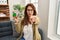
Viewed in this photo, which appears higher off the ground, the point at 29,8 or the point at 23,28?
the point at 29,8

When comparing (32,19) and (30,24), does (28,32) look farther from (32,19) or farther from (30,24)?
(32,19)

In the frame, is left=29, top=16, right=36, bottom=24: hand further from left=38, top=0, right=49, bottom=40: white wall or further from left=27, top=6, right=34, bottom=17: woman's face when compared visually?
left=38, top=0, right=49, bottom=40: white wall

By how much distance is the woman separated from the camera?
1.60m

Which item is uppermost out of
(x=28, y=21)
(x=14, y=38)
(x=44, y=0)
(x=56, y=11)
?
(x=44, y=0)

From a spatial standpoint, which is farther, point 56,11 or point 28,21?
point 56,11

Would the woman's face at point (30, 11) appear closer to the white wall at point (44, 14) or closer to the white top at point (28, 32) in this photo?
the white top at point (28, 32)

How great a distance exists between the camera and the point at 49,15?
1.96 meters

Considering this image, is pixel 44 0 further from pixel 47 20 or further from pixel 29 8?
pixel 29 8

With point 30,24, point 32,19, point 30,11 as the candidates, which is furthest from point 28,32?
point 30,11

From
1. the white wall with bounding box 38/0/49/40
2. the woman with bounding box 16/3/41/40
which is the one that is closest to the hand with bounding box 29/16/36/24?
the woman with bounding box 16/3/41/40

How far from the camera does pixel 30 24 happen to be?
65.6 inches

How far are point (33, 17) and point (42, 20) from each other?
25.5 inches

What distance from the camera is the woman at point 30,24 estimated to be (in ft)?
5.26

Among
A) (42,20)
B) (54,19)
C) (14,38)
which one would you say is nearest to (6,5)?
(14,38)
